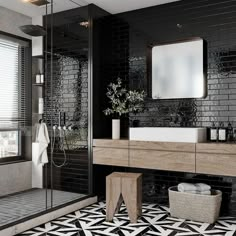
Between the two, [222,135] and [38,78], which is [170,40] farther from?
[38,78]

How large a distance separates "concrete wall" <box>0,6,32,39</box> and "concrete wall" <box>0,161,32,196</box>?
131 cm

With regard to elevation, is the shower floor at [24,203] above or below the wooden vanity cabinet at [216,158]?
below

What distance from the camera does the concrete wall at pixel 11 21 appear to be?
290 cm

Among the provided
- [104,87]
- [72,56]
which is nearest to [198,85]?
[104,87]

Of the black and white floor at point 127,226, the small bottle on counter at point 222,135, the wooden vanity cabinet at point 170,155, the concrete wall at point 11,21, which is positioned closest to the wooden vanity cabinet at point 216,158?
the wooden vanity cabinet at point 170,155

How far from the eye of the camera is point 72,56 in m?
4.06

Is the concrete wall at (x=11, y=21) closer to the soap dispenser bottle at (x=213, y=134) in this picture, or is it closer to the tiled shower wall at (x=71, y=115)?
the tiled shower wall at (x=71, y=115)

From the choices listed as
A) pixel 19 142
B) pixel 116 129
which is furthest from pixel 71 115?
pixel 19 142

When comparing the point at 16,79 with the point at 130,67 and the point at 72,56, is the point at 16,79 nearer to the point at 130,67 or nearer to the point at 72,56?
the point at 72,56

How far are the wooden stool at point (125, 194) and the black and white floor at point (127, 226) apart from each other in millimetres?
114

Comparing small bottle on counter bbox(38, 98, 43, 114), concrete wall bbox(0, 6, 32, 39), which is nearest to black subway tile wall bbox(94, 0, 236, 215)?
small bottle on counter bbox(38, 98, 43, 114)

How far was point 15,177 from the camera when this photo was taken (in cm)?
303

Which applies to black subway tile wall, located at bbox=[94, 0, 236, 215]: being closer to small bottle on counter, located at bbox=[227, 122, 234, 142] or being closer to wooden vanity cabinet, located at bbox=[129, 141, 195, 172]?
small bottle on counter, located at bbox=[227, 122, 234, 142]

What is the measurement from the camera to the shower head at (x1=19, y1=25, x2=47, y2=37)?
3109mm
